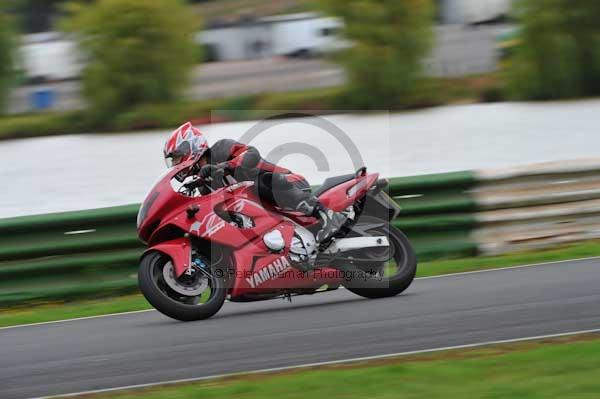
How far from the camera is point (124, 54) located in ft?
84.6

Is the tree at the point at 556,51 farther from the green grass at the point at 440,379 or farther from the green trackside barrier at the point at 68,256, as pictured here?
the green grass at the point at 440,379

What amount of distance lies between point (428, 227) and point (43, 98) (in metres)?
22.1

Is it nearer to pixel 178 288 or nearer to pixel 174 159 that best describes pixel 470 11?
pixel 174 159

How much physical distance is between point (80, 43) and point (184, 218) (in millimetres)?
19772

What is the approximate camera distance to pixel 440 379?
530cm

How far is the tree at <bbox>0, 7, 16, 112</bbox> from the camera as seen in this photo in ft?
91.3

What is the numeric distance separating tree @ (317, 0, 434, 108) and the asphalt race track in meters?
16.1

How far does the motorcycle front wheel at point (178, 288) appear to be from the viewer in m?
6.97

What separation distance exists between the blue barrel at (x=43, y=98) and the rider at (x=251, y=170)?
75.3 feet

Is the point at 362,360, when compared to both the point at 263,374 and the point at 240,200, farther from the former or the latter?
the point at 240,200

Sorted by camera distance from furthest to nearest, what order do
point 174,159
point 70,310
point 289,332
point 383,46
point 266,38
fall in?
point 266,38, point 383,46, point 70,310, point 174,159, point 289,332

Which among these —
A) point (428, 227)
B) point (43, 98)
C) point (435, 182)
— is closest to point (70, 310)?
point (428, 227)

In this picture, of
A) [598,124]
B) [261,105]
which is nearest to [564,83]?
[598,124]

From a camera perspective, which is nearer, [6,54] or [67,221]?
[67,221]
